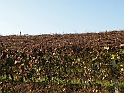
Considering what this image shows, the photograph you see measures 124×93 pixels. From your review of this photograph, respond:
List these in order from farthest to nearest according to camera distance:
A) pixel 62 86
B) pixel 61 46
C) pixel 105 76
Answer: pixel 61 46 → pixel 62 86 → pixel 105 76

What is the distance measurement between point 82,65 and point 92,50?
595mm

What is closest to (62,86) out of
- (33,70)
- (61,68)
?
(61,68)

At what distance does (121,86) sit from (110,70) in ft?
2.82

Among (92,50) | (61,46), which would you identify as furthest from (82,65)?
(61,46)

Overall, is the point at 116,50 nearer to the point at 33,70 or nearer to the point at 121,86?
the point at 121,86

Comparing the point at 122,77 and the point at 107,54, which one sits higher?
the point at 107,54

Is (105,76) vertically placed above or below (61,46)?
below

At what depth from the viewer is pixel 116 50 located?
28.5 feet

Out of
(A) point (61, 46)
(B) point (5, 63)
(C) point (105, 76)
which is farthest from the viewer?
(A) point (61, 46)

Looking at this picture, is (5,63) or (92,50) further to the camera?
(92,50)

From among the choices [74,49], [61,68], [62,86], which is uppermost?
[74,49]

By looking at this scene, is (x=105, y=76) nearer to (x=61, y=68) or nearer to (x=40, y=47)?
(x=61, y=68)

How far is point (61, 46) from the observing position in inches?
400

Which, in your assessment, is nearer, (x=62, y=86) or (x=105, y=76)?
(x=105, y=76)
